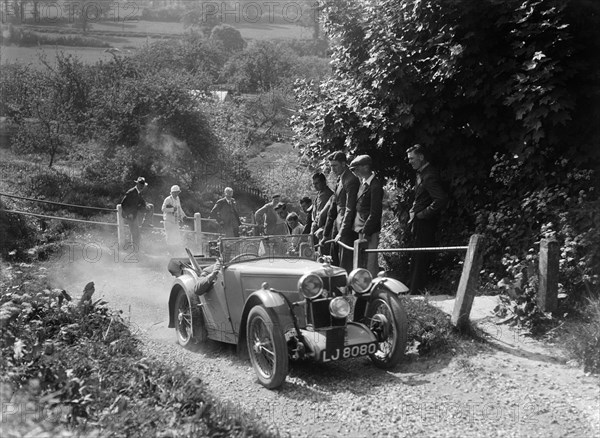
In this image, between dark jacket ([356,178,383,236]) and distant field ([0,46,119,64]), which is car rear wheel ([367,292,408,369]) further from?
distant field ([0,46,119,64])

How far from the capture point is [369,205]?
369 inches

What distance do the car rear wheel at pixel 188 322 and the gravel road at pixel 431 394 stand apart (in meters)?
0.32

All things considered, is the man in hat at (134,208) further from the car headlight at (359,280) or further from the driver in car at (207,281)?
the car headlight at (359,280)

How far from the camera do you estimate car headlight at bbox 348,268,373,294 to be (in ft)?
22.6

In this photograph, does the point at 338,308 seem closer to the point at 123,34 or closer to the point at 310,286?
the point at 310,286

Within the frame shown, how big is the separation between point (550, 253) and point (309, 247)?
2.82 meters

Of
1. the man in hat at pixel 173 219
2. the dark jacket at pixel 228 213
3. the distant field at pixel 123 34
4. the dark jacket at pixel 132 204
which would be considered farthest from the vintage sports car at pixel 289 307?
the distant field at pixel 123 34

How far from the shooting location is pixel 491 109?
9648 millimetres

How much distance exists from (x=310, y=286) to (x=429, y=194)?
374 centimetres

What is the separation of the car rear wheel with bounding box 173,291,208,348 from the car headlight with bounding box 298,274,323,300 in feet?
7.01

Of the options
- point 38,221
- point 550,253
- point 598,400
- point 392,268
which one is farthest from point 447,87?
point 38,221

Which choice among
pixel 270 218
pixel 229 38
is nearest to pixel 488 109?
pixel 270 218

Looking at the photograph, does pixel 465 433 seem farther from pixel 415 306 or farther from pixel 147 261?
pixel 147 261

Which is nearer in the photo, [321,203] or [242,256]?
[242,256]
